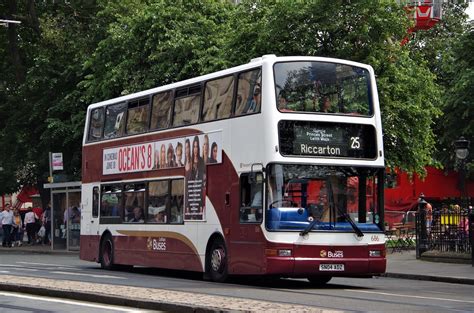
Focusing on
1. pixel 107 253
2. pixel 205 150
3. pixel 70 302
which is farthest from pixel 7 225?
pixel 70 302

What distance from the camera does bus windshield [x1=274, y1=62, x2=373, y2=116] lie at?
1862 cm

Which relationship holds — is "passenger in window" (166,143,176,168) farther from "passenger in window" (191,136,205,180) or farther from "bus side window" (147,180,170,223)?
"passenger in window" (191,136,205,180)

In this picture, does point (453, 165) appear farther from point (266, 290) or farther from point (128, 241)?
point (266, 290)

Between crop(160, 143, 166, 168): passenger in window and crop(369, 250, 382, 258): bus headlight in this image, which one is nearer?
crop(369, 250, 382, 258): bus headlight

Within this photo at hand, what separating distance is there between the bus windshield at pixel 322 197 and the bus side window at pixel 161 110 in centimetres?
513

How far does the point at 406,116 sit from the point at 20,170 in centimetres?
2316

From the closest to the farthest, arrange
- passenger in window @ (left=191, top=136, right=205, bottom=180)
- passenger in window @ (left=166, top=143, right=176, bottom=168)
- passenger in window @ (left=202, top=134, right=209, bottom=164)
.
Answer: passenger in window @ (left=202, top=134, right=209, bottom=164)
passenger in window @ (left=191, top=136, right=205, bottom=180)
passenger in window @ (left=166, top=143, right=176, bottom=168)

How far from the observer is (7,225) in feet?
145

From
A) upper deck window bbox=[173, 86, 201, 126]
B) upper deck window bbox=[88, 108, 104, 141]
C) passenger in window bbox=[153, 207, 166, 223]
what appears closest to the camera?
upper deck window bbox=[173, 86, 201, 126]

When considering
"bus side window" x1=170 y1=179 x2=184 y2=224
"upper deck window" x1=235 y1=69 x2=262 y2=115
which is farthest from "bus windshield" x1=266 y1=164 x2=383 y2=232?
"bus side window" x1=170 y1=179 x2=184 y2=224

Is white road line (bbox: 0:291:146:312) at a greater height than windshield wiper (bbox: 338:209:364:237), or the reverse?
windshield wiper (bbox: 338:209:364:237)

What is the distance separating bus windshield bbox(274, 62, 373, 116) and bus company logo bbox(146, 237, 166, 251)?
18.7 feet

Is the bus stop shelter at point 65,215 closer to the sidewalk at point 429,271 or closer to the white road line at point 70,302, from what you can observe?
the sidewalk at point 429,271

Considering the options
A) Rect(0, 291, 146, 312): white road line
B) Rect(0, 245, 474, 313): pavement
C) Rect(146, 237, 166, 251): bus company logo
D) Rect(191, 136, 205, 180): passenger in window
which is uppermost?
Rect(191, 136, 205, 180): passenger in window
